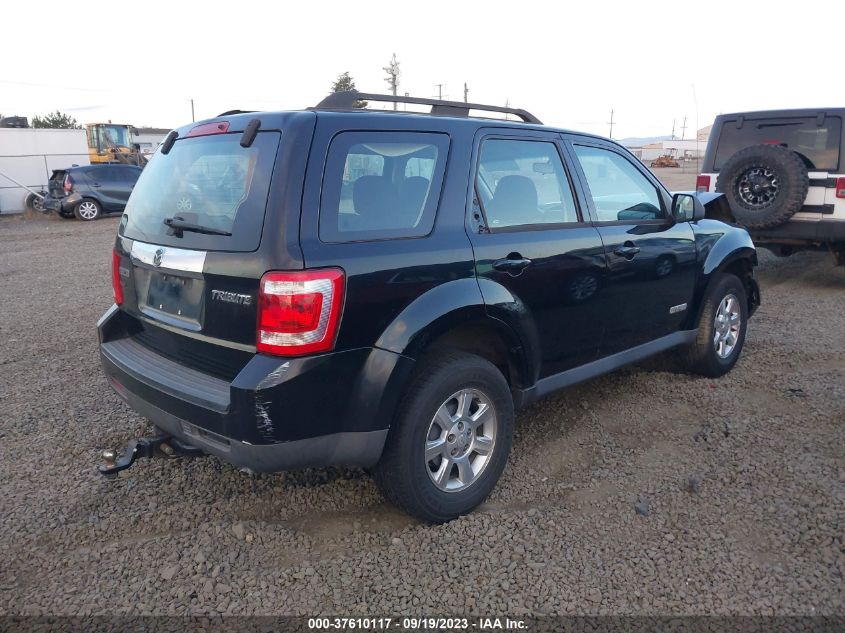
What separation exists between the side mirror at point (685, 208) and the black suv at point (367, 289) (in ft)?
2.23

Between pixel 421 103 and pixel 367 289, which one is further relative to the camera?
pixel 421 103

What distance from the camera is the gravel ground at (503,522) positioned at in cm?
258

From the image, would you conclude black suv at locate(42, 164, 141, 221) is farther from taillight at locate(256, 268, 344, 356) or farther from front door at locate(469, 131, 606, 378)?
taillight at locate(256, 268, 344, 356)

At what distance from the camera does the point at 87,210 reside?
17.8 metres

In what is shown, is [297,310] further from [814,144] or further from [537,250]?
[814,144]

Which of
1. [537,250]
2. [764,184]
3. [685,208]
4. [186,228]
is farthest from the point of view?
[764,184]

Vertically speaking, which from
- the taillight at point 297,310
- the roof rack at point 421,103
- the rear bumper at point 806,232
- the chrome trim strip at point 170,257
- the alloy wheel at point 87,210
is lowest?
the alloy wheel at point 87,210

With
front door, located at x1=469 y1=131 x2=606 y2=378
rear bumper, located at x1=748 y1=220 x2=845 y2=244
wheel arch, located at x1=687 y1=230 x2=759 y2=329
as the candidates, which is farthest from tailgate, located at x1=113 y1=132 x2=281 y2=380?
rear bumper, located at x1=748 y1=220 x2=845 y2=244

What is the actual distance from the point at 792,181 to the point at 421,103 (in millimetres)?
5688

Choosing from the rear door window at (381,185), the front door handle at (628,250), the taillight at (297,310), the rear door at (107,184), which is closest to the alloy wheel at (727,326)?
the front door handle at (628,250)

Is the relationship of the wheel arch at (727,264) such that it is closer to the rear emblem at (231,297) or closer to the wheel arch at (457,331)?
the wheel arch at (457,331)

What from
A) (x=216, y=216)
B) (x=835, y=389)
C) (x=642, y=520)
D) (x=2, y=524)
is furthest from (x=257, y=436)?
(x=835, y=389)

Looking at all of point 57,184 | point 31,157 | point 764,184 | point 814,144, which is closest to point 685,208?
point 764,184

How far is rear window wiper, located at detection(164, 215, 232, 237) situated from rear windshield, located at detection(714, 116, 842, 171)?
7.23m
